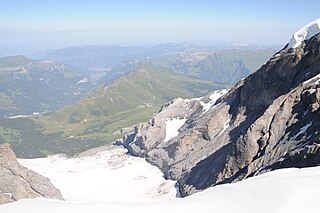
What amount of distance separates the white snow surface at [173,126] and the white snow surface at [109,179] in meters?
11.9

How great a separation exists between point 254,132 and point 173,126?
203ft

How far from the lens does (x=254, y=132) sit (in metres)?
69.2

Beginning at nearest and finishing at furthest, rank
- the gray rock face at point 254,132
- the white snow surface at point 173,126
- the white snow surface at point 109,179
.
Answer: the gray rock face at point 254,132, the white snow surface at point 109,179, the white snow surface at point 173,126

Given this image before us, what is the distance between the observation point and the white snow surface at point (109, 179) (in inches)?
3775

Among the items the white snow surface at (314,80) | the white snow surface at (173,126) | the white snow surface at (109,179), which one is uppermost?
the white snow surface at (314,80)

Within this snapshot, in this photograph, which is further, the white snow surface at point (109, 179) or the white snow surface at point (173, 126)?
the white snow surface at point (173, 126)

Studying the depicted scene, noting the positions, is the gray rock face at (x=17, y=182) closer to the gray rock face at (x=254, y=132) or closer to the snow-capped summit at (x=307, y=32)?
the gray rock face at (x=254, y=132)

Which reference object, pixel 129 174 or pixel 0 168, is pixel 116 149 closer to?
pixel 129 174

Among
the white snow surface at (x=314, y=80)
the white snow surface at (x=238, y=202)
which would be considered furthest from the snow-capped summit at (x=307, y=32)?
the white snow surface at (x=238, y=202)

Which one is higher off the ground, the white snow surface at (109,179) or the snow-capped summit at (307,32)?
the snow-capped summit at (307,32)

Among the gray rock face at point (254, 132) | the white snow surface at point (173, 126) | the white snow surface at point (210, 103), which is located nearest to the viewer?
the gray rock face at point (254, 132)

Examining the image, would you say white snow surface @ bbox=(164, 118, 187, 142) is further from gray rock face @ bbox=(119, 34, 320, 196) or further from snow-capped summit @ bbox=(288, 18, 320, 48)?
snow-capped summit @ bbox=(288, 18, 320, 48)

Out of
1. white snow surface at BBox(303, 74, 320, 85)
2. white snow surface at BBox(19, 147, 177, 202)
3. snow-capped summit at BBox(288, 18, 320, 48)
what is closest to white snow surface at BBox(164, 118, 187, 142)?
white snow surface at BBox(19, 147, 177, 202)

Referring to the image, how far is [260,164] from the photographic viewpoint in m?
58.5
